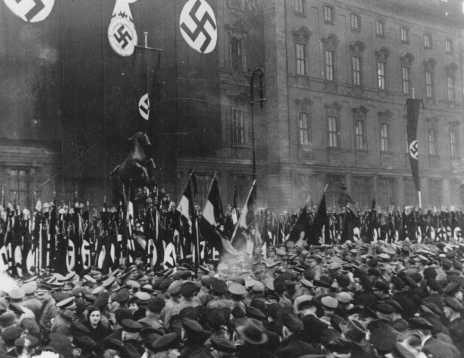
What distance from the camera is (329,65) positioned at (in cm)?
2136

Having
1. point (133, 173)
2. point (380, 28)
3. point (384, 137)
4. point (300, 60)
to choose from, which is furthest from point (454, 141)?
point (133, 173)

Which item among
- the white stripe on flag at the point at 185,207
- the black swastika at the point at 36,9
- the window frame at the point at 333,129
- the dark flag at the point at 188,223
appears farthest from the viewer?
the window frame at the point at 333,129

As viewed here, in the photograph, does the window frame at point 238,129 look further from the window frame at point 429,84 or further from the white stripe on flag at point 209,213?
the white stripe on flag at point 209,213

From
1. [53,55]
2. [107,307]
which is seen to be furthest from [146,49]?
[107,307]

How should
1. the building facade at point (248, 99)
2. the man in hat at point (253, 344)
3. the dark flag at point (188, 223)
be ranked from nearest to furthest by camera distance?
the man in hat at point (253, 344), the dark flag at point (188, 223), the building facade at point (248, 99)

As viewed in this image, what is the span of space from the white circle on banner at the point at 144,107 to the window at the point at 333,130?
7.48 metres

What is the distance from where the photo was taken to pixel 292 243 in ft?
34.9

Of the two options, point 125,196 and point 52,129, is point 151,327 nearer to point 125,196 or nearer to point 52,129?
point 125,196

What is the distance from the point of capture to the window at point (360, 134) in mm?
22047

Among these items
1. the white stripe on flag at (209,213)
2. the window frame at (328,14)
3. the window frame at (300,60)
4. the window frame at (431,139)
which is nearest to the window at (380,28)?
the window frame at (328,14)

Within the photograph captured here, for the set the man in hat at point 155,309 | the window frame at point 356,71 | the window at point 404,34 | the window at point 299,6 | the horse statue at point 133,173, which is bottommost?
the man in hat at point 155,309

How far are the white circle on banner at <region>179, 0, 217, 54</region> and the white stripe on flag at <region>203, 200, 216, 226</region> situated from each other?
26.0 ft

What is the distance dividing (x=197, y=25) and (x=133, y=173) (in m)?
3.87

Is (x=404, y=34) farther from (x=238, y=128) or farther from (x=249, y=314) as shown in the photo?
(x=249, y=314)
